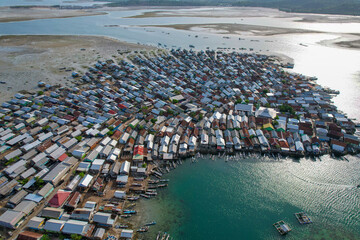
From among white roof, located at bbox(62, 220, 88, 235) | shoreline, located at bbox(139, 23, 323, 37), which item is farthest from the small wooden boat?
shoreline, located at bbox(139, 23, 323, 37)

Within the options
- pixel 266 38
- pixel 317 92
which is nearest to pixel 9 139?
pixel 317 92

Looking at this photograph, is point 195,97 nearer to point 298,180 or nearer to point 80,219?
point 298,180

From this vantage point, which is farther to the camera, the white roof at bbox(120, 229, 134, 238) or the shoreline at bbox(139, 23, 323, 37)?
the shoreline at bbox(139, 23, 323, 37)

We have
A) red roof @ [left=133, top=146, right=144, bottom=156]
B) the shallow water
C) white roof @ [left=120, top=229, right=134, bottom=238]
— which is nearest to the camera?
white roof @ [left=120, top=229, right=134, bottom=238]

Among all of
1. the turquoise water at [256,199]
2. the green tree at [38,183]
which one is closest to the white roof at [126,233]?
the turquoise water at [256,199]

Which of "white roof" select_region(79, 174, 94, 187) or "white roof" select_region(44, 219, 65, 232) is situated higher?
"white roof" select_region(79, 174, 94, 187)

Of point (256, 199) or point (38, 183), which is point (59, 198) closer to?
point (38, 183)

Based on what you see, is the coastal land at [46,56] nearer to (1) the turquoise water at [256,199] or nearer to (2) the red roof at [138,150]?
(2) the red roof at [138,150]

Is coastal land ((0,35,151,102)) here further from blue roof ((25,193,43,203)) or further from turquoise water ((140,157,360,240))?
turquoise water ((140,157,360,240))

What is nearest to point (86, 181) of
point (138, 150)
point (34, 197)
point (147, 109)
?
point (34, 197)
